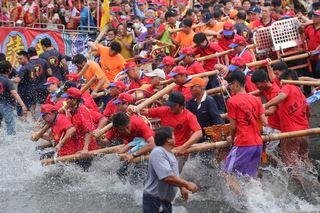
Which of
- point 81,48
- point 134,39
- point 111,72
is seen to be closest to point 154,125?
point 111,72

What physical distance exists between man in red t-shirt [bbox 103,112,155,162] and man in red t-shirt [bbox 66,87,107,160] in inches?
27.2

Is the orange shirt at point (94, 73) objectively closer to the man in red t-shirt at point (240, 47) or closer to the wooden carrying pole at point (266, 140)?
the man in red t-shirt at point (240, 47)

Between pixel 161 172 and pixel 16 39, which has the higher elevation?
pixel 161 172

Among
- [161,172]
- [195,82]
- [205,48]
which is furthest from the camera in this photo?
[205,48]

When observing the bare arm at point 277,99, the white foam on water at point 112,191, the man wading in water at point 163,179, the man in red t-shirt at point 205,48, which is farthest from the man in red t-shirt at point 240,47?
the man wading in water at point 163,179

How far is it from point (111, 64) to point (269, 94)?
15.4 feet

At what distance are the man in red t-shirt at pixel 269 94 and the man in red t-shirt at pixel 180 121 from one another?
0.99 m

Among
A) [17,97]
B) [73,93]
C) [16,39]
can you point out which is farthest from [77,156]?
[16,39]

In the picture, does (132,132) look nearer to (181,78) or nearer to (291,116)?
(181,78)

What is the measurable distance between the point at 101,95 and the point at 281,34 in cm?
358

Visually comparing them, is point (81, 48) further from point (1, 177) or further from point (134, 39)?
point (1, 177)

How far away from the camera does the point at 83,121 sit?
10977 mm

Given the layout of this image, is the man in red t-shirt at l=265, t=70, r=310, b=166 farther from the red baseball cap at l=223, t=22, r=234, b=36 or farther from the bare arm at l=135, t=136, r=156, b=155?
the red baseball cap at l=223, t=22, r=234, b=36

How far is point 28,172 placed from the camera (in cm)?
1194
